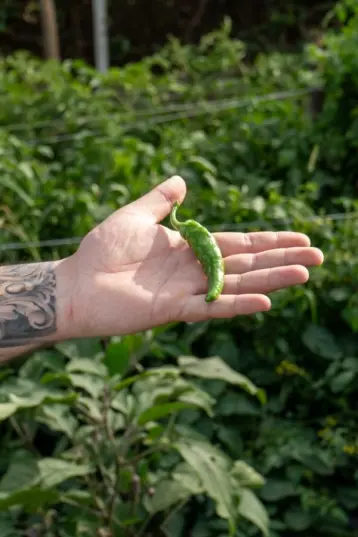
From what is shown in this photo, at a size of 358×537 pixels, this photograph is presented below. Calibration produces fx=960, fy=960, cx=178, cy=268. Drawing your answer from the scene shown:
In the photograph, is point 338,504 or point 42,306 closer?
point 42,306

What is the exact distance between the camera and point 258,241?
2.72m

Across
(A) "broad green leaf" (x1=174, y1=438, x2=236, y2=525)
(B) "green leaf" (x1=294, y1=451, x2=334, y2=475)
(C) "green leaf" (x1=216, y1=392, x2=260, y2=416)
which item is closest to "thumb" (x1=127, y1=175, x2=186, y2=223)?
(A) "broad green leaf" (x1=174, y1=438, x2=236, y2=525)

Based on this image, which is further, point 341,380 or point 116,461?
point 341,380

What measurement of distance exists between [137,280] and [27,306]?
324mm

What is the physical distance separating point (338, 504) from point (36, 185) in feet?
7.06

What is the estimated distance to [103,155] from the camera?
16.7 ft

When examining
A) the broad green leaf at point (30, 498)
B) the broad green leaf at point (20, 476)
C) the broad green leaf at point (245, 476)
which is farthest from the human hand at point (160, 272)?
the broad green leaf at point (245, 476)

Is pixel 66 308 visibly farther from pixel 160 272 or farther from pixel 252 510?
pixel 252 510

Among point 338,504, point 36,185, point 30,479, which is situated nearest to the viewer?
point 30,479

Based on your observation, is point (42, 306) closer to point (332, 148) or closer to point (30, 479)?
point (30, 479)

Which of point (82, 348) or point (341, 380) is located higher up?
point (82, 348)

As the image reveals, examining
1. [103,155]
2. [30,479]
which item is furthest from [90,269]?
[103,155]

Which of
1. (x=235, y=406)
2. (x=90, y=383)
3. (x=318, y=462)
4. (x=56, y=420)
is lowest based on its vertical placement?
(x=318, y=462)

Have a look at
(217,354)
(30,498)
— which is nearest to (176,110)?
(217,354)
